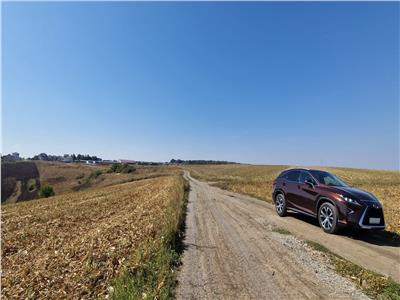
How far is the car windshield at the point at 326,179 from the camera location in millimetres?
9875

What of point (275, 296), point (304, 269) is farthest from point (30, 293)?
point (304, 269)

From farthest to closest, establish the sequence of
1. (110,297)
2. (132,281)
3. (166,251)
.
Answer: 1. (166,251)
2. (132,281)
3. (110,297)

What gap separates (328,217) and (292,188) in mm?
2312

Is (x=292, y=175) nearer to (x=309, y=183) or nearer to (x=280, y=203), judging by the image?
(x=280, y=203)

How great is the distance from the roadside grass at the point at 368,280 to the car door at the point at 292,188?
443cm

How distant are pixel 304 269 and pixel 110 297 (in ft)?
12.1

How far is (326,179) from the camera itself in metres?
10.1

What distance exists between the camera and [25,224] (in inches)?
436

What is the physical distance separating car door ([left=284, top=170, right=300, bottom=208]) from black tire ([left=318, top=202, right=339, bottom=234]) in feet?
4.97

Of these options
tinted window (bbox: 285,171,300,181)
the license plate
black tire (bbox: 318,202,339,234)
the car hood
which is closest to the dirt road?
black tire (bbox: 318,202,339,234)

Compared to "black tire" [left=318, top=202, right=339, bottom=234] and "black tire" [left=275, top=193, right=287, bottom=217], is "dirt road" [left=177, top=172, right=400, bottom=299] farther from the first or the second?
"black tire" [left=275, top=193, right=287, bottom=217]

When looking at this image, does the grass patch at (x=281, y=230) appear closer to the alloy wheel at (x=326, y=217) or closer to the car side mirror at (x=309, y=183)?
the alloy wheel at (x=326, y=217)

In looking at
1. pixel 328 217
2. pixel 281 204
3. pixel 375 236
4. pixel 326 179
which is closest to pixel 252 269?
pixel 328 217

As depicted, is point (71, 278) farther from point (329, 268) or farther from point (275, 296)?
point (329, 268)
